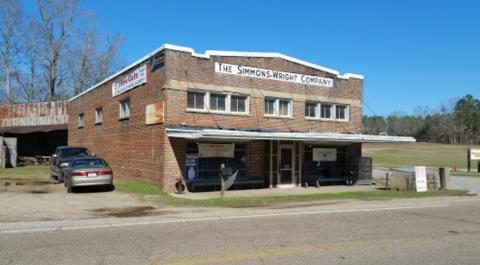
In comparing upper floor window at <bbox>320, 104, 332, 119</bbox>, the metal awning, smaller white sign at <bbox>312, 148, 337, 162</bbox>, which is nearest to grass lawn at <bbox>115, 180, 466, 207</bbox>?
the metal awning

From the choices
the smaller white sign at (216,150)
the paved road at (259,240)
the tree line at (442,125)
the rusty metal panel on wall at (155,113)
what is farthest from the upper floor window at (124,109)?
the tree line at (442,125)

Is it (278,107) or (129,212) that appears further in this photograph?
(278,107)

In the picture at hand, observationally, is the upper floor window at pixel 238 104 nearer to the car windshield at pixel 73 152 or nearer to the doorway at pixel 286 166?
the doorway at pixel 286 166

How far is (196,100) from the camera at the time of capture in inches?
817

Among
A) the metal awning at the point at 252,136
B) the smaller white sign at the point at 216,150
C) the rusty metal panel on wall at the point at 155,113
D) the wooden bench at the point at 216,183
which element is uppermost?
the rusty metal panel on wall at the point at 155,113

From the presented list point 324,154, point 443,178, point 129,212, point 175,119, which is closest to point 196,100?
point 175,119

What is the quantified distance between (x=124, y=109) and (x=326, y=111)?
10.8m

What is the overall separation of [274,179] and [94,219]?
39.6 ft

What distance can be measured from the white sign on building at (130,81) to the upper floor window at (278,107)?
598 cm

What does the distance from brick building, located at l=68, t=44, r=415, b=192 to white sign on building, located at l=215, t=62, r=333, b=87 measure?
0.05m

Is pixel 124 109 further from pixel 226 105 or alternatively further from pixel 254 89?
pixel 254 89

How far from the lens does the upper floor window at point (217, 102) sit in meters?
20.7

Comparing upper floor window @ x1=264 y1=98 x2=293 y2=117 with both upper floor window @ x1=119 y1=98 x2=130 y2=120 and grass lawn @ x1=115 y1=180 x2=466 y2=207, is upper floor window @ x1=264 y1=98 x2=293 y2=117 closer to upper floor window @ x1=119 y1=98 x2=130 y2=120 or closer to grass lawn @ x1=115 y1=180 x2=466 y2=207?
grass lawn @ x1=115 y1=180 x2=466 y2=207

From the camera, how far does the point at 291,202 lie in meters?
16.8
